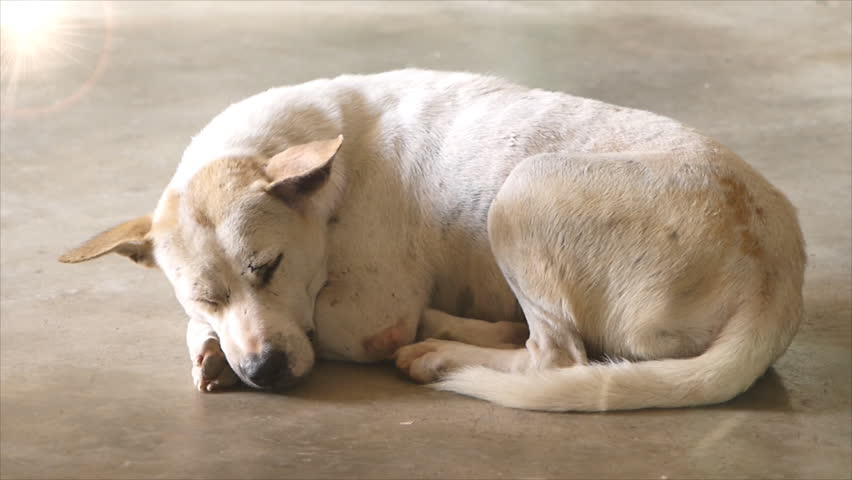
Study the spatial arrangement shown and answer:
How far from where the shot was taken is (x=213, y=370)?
3682 millimetres

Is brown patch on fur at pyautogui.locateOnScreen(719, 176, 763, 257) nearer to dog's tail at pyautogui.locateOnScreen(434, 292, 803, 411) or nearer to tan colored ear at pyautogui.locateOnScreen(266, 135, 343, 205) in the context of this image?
dog's tail at pyautogui.locateOnScreen(434, 292, 803, 411)

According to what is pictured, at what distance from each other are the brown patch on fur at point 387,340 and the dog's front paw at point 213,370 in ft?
1.45

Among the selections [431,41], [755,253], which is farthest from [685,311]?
[431,41]

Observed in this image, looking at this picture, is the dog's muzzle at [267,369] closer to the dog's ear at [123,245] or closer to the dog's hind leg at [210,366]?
the dog's hind leg at [210,366]

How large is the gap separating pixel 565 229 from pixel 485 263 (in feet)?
1.36

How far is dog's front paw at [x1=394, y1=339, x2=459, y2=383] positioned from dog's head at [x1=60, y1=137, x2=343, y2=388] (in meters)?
0.31

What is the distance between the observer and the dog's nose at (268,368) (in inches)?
138

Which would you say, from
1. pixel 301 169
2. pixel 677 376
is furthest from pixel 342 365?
pixel 677 376

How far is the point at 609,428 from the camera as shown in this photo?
3299mm

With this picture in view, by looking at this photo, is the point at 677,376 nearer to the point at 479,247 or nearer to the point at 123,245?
the point at 479,247

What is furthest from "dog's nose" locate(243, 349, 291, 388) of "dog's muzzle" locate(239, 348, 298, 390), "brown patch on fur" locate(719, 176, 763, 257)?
"brown patch on fur" locate(719, 176, 763, 257)

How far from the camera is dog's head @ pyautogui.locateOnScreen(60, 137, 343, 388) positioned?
3.50m

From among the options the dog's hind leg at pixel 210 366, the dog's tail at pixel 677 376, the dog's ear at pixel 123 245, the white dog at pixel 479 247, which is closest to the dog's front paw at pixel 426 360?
the white dog at pixel 479 247

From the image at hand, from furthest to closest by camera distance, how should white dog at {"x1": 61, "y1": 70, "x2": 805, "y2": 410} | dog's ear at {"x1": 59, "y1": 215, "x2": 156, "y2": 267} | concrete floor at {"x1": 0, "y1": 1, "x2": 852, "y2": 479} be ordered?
dog's ear at {"x1": 59, "y1": 215, "x2": 156, "y2": 267}
white dog at {"x1": 61, "y1": 70, "x2": 805, "y2": 410}
concrete floor at {"x1": 0, "y1": 1, "x2": 852, "y2": 479}
